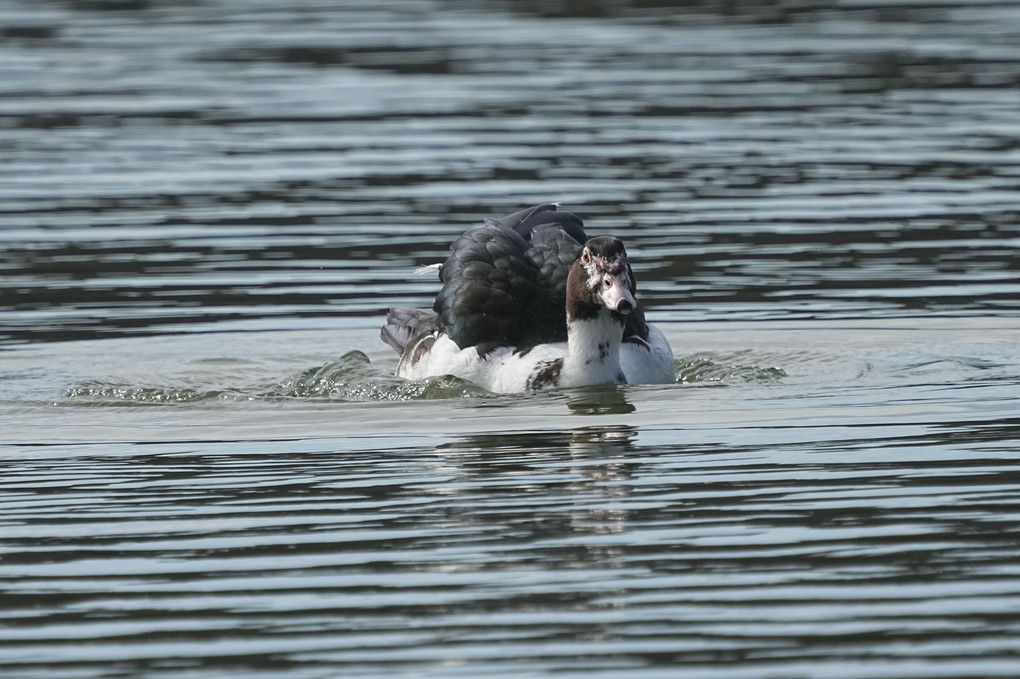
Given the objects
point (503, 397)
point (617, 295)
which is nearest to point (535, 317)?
point (503, 397)

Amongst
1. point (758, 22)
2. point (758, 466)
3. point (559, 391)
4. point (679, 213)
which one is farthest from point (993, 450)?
point (758, 22)

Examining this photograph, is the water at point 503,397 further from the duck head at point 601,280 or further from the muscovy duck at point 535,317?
the duck head at point 601,280

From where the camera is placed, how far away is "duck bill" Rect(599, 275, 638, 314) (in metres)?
12.7

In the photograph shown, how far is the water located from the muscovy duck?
29 centimetres

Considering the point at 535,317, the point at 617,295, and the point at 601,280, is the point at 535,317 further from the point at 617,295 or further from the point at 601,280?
the point at 617,295

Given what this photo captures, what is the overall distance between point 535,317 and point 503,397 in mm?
1052

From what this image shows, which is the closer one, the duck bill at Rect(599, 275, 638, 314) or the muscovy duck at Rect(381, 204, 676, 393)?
the duck bill at Rect(599, 275, 638, 314)

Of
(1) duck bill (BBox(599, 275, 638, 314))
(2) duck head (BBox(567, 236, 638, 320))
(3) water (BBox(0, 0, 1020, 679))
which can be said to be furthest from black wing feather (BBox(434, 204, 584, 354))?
(1) duck bill (BBox(599, 275, 638, 314))

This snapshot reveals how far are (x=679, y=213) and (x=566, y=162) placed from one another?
2.80 meters

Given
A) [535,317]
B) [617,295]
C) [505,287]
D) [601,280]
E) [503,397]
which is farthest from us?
[535,317]

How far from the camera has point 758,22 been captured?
108ft

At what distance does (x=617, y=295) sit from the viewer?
41.7 ft

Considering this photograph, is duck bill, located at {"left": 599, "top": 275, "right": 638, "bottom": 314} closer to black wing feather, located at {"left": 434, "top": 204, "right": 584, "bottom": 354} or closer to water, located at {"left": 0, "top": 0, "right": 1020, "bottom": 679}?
water, located at {"left": 0, "top": 0, "right": 1020, "bottom": 679}

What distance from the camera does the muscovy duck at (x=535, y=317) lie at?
521 inches
